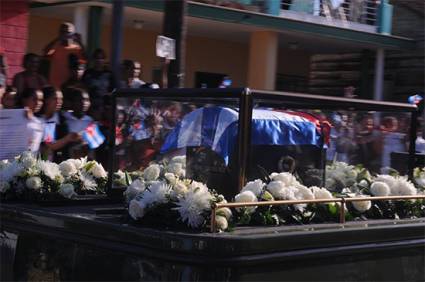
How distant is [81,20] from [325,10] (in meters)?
5.63

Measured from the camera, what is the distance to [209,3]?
42.0 feet

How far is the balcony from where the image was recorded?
45.0 ft

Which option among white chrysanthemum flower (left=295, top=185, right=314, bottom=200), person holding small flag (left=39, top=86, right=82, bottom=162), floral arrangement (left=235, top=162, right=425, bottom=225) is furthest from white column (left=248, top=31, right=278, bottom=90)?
white chrysanthemum flower (left=295, top=185, right=314, bottom=200)

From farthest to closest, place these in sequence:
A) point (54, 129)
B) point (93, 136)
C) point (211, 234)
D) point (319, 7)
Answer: point (319, 7)
point (93, 136)
point (54, 129)
point (211, 234)

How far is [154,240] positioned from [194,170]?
0.93m

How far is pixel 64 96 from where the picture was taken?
23.8 ft

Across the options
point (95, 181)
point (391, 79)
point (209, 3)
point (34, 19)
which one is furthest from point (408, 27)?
point (95, 181)

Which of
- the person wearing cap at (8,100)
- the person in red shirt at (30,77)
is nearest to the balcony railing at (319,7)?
the person in red shirt at (30,77)

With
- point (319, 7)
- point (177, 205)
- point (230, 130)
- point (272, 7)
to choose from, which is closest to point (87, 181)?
point (230, 130)

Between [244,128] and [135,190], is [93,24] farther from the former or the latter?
[244,128]

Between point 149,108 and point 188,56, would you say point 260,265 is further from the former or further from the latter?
point 188,56

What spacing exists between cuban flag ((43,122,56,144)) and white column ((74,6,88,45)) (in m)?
5.69

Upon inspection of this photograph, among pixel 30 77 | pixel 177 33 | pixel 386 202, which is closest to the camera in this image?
pixel 386 202

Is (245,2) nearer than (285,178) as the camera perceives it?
No
